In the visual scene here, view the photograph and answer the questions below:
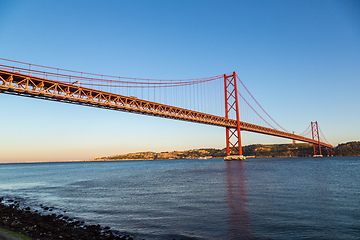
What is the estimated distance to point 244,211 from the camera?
13258mm

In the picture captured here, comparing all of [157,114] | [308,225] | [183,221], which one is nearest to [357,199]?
[308,225]

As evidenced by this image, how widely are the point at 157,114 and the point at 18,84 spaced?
25616 mm

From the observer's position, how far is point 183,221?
469 inches

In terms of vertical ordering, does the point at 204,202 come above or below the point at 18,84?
below

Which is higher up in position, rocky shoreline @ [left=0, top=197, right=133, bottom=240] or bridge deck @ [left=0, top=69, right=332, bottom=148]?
bridge deck @ [left=0, top=69, right=332, bottom=148]

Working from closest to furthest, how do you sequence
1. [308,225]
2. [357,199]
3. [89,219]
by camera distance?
[308,225] < [89,219] < [357,199]

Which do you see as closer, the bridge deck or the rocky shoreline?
the rocky shoreline

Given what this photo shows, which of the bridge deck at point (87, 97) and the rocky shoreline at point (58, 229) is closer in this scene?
the rocky shoreline at point (58, 229)

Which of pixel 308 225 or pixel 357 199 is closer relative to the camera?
pixel 308 225

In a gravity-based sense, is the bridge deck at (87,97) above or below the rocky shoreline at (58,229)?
above

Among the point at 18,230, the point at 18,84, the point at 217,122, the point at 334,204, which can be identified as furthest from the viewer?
the point at 217,122

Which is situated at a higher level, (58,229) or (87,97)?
(87,97)

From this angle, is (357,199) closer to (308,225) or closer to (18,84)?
(308,225)

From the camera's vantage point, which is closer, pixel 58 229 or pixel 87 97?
pixel 58 229
